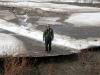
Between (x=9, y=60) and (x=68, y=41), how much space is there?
22.5 ft

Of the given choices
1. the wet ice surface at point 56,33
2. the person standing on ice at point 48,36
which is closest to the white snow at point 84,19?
the wet ice surface at point 56,33

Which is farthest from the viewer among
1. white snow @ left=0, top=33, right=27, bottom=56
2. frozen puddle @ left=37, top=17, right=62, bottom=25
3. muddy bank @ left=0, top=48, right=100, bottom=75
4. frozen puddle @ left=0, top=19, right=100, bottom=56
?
frozen puddle @ left=37, top=17, right=62, bottom=25

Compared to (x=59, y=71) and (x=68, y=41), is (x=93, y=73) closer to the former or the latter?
(x=59, y=71)

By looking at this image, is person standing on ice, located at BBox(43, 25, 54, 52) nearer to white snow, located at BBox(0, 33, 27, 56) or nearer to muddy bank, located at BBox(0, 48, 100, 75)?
muddy bank, located at BBox(0, 48, 100, 75)

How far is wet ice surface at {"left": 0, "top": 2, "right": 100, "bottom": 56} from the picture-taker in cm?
1995

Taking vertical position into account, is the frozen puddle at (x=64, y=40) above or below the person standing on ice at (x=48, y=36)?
below

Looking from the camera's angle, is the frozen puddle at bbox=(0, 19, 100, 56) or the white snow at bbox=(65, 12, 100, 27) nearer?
the frozen puddle at bbox=(0, 19, 100, 56)

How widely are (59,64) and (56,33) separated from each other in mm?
7334

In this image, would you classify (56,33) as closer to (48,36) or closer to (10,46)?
(10,46)

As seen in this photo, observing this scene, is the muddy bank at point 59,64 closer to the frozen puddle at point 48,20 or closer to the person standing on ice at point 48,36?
the person standing on ice at point 48,36

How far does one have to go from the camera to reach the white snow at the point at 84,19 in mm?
29502

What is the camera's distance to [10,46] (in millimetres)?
19781

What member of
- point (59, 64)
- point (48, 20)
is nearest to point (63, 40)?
point (59, 64)

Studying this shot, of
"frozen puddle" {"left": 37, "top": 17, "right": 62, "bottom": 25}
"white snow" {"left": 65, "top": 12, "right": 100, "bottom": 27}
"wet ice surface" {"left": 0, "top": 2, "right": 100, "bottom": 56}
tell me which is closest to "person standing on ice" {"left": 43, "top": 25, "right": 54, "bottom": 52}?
"wet ice surface" {"left": 0, "top": 2, "right": 100, "bottom": 56}
